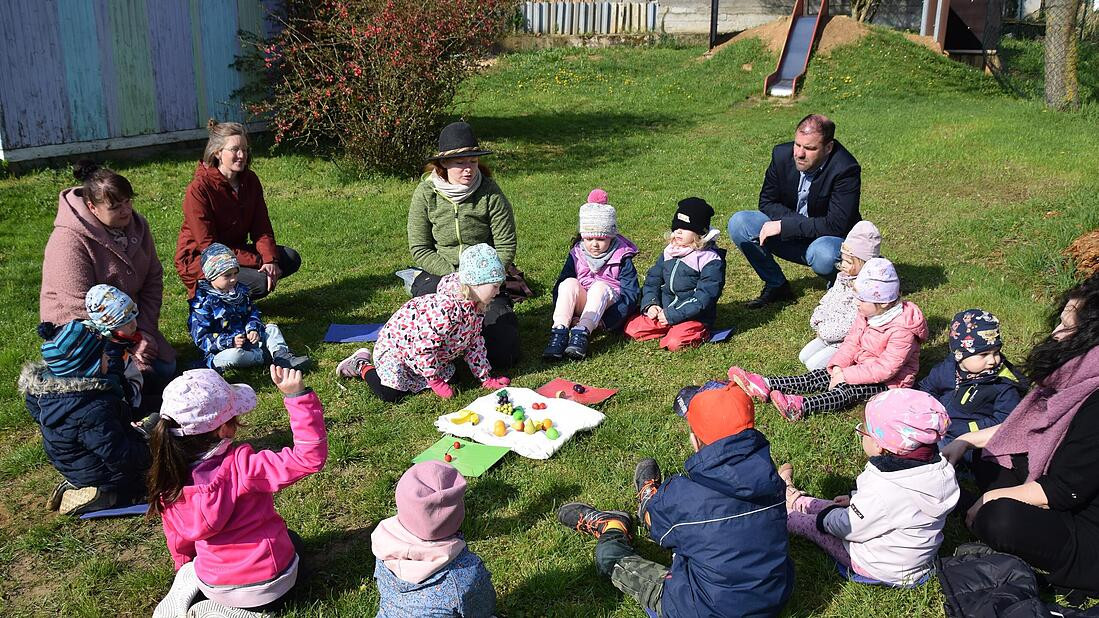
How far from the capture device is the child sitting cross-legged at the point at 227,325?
5797mm

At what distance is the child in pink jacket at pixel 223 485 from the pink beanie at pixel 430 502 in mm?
503

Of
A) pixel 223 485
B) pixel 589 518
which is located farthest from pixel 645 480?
pixel 223 485

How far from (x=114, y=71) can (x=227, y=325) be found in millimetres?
7900

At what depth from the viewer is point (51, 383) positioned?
3965 millimetres

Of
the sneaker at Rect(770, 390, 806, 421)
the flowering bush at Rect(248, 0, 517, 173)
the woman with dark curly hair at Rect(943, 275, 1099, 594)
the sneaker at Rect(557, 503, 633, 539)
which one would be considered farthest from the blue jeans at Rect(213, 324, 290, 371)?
the flowering bush at Rect(248, 0, 517, 173)

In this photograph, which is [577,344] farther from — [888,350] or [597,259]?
[888,350]

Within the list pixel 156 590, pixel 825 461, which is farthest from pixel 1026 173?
pixel 156 590

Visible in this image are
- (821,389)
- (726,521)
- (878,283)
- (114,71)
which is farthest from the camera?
(114,71)

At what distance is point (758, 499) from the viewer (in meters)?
3.02

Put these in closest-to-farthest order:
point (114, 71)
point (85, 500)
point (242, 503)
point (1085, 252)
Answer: point (242, 503) → point (85, 500) → point (1085, 252) → point (114, 71)

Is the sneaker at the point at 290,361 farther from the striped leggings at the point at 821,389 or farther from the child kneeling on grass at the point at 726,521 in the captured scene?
the child kneeling on grass at the point at 726,521

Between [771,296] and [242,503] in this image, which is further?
[771,296]

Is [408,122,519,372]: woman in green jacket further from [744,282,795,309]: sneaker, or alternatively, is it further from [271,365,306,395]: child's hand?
[271,365,306,395]: child's hand

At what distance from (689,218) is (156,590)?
4.14 meters
